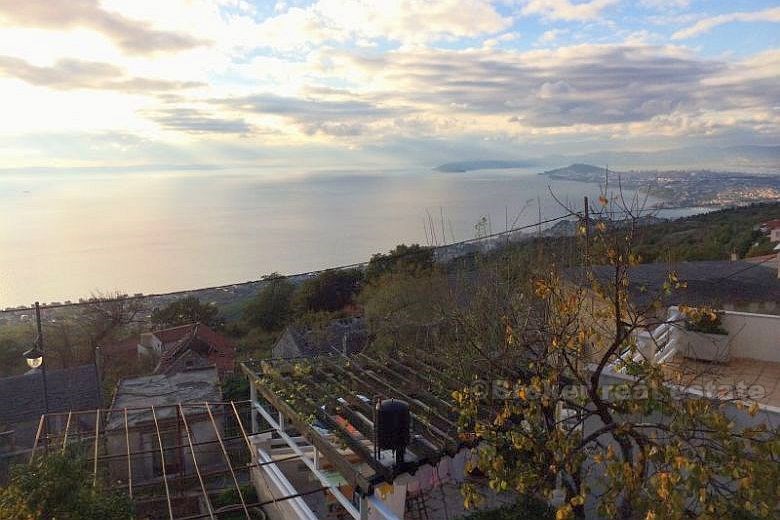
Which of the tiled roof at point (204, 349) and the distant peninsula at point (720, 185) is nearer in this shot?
the distant peninsula at point (720, 185)

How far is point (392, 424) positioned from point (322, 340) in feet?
46.7

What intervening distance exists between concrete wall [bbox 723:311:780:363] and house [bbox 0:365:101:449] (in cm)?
1408

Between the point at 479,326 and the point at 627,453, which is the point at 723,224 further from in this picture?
the point at 627,453

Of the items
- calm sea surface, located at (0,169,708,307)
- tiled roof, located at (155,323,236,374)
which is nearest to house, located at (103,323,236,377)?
tiled roof, located at (155,323,236,374)

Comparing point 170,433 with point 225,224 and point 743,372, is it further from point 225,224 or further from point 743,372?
point 225,224

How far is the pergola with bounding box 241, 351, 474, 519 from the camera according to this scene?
434 cm

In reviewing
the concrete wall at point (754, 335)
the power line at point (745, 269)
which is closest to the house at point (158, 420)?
the concrete wall at point (754, 335)

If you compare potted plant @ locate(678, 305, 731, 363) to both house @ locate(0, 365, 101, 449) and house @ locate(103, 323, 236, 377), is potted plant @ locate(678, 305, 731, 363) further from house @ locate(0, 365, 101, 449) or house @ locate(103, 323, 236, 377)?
house @ locate(103, 323, 236, 377)

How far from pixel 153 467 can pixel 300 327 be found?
31.2ft

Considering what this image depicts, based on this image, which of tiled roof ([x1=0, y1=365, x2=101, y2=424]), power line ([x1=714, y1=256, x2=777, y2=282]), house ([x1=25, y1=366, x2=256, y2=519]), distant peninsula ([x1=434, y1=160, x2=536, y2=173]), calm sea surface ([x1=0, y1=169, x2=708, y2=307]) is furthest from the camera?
distant peninsula ([x1=434, y1=160, x2=536, y2=173])

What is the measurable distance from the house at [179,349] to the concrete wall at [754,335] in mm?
14162

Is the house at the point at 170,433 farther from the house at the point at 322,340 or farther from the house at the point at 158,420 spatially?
the house at the point at 322,340


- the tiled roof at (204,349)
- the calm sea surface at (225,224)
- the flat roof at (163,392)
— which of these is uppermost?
the calm sea surface at (225,224)

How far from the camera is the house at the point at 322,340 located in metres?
17.6
